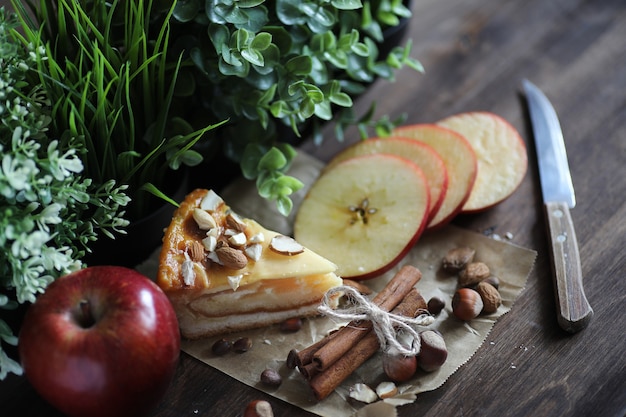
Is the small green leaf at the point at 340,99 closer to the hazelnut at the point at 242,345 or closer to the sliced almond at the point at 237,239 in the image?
the sliced almond at the point at 237,239

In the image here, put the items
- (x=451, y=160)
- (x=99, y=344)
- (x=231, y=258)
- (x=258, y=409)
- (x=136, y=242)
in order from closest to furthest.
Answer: (x=99, y=344) → (x=258, y=409) → (x=231, y=258) → (x=136, y=242) → (x=451, y=160)

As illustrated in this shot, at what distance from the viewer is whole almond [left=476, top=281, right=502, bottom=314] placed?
1.36 m

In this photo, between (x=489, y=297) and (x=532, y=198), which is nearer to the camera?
(x=489, y=297)

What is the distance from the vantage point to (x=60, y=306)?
1.10m

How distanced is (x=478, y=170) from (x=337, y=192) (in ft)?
1.05

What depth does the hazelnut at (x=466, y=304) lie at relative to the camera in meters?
1.34

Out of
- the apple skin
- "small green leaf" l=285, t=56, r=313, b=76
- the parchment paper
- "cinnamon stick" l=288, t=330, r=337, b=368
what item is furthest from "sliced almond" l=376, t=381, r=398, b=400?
"small green leaf" l=285, t=56, r=313, b=76

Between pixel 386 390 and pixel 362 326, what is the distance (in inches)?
5.0

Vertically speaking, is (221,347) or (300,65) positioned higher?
(300,65)

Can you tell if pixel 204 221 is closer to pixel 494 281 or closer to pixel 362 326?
pixel 362 326

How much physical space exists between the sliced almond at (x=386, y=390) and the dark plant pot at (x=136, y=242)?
53 cm

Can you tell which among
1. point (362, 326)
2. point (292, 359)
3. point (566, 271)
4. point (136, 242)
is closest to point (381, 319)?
point (362, 326)

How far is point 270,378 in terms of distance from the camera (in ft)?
4.16

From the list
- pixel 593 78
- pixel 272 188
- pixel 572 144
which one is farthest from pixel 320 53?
pixel 593 78
